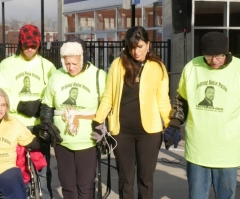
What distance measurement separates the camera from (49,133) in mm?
4566

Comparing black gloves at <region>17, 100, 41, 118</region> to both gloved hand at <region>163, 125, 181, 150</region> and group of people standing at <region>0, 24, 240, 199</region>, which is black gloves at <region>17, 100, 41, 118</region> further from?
gloved hand at <region>163, 125, 181, 150</region>

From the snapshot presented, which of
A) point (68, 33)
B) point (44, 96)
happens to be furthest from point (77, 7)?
point (44, 96)

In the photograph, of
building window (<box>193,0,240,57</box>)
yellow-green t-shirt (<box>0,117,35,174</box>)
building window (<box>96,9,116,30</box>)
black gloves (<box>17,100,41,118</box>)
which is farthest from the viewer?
building window (<box>96,9,116,30</box>)

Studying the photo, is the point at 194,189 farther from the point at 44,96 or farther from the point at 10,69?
the point at 10,69

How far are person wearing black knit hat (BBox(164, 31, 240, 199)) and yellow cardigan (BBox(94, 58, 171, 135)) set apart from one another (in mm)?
375

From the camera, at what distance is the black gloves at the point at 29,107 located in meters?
4.89

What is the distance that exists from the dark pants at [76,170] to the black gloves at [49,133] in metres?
0.13

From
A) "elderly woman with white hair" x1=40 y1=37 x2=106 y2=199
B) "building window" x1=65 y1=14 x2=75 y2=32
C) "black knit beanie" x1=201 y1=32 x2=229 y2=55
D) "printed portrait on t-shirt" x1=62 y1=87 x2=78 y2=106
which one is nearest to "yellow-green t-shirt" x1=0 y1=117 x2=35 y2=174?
"elderly woman with white hair" x1=40 y1=37 x2=106 y2=199

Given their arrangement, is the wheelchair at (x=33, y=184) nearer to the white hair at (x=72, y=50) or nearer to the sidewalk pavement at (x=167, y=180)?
the white hair at (x=72, y=50)

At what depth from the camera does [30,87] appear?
16.2 ft

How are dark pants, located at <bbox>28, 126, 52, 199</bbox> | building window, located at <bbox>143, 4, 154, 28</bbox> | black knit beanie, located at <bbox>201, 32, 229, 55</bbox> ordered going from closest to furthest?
black knit beanie, located at <bbox>201, 32, 229, 55</bbox>
dark pants, located at <bbox>28, 126, 52, 199</bbox>
building window, located at <bbox>143, 4, 154, 28</bbox>

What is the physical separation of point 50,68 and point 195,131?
65.4 inches

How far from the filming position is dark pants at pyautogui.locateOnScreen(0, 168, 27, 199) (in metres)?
4.59

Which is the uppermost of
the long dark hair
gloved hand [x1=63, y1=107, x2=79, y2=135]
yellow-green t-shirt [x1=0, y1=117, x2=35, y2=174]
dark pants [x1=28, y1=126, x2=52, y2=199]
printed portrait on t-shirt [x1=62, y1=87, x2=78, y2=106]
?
the long dark hair
